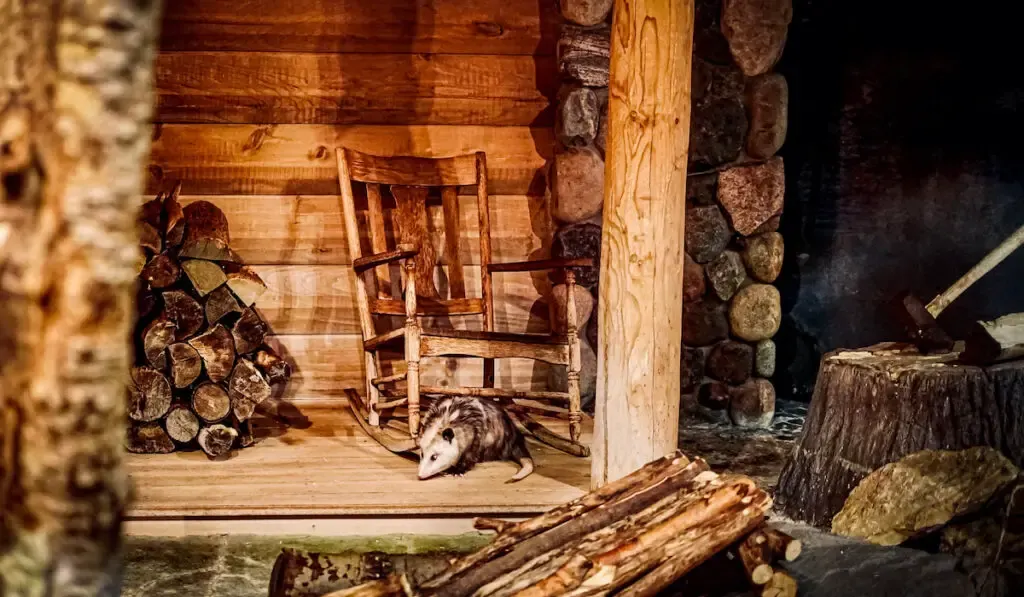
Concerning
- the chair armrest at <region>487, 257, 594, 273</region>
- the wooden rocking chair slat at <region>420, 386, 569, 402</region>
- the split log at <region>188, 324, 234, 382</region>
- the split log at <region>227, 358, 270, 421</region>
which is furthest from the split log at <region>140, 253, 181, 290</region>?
the chair armrest at <region>487, 257, 594, 273</region>

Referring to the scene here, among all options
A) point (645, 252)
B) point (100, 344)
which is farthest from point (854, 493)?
point (100, 344)

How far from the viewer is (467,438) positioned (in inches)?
133

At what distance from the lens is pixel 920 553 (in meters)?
2.37

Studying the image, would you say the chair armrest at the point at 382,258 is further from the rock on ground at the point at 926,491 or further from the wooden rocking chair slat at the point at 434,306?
the rock on ground at the point at 926,491

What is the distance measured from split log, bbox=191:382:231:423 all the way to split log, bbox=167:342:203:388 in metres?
0.06

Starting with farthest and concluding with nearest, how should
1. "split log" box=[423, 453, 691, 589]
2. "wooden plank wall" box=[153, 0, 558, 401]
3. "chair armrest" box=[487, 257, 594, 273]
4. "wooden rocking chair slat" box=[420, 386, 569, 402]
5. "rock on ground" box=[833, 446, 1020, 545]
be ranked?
"wooden plank wall" box=[153, 0, 558, 401]
"wooden rocking chair slat" box=[420, 386, 569, 402]
"chair armrest" box=[487, 257, 594, 273]
"rock on ground" box=[833, 446, 1020, 545]
"split log" box=[423, 453, 691, 589]

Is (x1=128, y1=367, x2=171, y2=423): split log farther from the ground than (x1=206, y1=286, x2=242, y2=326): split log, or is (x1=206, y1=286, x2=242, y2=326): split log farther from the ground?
(x1=206, y1=286, x2=242, y2=326): split log

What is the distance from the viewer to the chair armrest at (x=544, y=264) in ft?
12.0

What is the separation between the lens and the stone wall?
3.86 metres

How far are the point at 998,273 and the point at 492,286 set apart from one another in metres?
2.07

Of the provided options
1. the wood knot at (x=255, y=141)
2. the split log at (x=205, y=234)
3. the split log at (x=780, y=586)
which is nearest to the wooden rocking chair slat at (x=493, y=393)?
the split log at (x=205, y=234)

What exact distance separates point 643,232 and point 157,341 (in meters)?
1.81

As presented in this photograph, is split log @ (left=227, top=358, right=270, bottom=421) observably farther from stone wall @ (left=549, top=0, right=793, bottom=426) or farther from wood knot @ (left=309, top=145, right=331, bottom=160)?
stone wall @ (left=549, top=0, right=793, bottom=426)

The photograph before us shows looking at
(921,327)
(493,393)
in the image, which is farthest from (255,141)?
(921,327)
